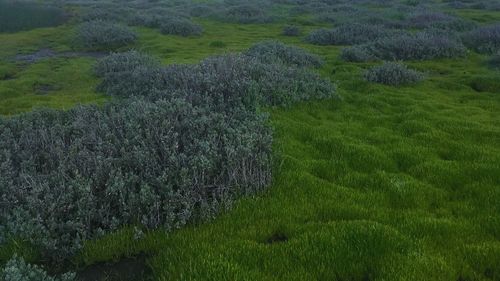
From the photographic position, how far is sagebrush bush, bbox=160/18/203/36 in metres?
36.7

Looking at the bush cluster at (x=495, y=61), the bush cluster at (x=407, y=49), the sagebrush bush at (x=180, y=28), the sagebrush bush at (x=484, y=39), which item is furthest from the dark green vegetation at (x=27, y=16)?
the bush cluster at (x=495, y=61)

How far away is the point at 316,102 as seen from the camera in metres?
16.1

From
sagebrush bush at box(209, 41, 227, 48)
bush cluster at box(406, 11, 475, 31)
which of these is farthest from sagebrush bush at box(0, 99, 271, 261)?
bush cluster at box(406, 11, 475, 31)

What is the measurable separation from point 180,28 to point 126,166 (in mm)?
28887

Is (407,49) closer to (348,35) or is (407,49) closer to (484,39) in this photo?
(484,39)

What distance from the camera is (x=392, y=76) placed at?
1900 cm

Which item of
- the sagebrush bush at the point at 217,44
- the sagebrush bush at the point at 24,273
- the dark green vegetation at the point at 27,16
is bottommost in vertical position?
the dark green vegetation at the point at 27,16

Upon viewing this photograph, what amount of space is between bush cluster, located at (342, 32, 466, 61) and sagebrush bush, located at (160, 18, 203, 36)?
16.0 m

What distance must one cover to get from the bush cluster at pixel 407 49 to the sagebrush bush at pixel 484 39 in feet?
5.05

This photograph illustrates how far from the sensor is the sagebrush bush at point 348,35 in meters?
29.5

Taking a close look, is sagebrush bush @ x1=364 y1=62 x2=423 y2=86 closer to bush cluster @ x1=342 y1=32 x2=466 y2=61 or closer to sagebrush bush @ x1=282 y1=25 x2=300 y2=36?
bush cluster @ x1=342 y1=32 x2=466 y2=61

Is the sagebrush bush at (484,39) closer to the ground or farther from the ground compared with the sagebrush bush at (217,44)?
farther from the ground

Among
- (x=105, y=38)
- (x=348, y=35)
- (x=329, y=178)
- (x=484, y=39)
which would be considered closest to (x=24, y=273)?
(x=329, y=178)

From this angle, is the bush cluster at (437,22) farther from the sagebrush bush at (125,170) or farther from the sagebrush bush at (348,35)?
the sagebrush bush at (125,170)
